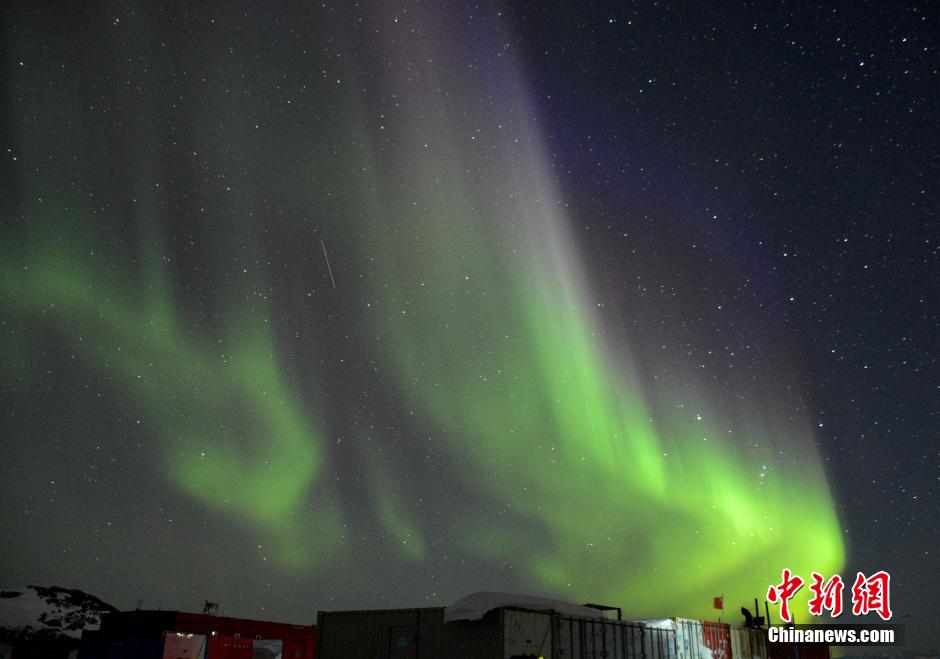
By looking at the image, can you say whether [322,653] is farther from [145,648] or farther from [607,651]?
[145,648]

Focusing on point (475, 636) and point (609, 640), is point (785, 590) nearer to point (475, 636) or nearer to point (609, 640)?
point (609, 640)

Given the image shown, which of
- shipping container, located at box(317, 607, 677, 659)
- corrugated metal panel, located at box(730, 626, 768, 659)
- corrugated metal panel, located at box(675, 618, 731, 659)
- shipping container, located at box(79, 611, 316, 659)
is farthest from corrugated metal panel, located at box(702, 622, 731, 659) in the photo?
shipping container, located at box(79, 611, 316, 659)

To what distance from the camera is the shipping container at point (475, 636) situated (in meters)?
20.7

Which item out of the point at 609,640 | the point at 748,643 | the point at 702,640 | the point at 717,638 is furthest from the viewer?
the point at 748,643

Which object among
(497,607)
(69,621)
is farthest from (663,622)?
(69,621)

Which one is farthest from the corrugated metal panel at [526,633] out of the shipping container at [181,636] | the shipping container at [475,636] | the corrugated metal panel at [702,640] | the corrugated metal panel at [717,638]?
the shipping container at [181,636]

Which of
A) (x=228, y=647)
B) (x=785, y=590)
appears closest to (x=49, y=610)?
(x=228, y=647)

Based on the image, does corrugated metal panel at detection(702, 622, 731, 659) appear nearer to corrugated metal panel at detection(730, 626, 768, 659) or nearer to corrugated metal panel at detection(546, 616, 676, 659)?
corrugated metal panel at detection(730, 626, 768, 659)

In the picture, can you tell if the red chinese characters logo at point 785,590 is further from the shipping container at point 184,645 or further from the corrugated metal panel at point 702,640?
the shipping container at point 184,645

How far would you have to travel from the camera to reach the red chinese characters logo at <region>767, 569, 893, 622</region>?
3516 centimetres

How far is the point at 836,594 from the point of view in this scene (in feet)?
118

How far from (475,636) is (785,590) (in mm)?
24000

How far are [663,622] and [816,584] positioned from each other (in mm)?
13646

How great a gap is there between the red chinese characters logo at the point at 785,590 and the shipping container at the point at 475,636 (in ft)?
49.4
